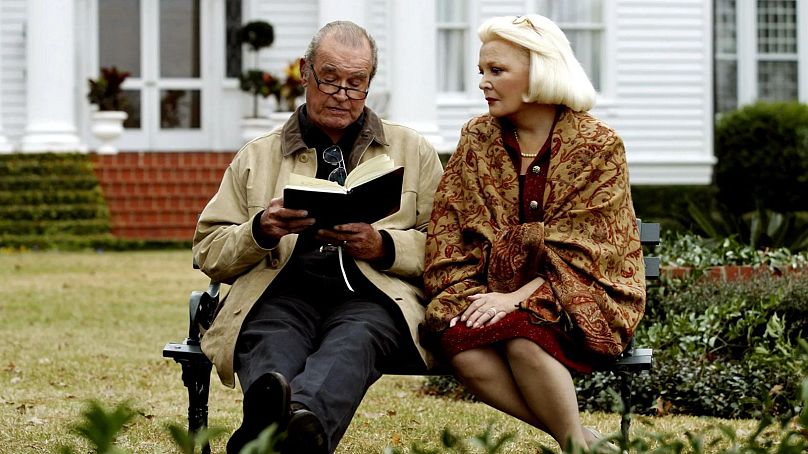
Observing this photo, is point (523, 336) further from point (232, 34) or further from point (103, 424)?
point (232, 34)

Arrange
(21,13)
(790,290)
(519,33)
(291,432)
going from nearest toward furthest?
(291,432) → (519,33) → (790,290) → (21,13)

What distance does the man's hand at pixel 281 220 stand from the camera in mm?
4328

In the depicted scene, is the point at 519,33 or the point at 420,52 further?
the point at 420,52

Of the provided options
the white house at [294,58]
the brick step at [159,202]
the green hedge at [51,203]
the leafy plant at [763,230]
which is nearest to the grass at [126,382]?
the leafy plant at [763,230]

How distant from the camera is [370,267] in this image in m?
4.64

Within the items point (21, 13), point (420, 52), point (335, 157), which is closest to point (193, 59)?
point (21, 13)

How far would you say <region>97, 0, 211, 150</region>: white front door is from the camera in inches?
789

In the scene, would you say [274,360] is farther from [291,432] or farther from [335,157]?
[335,157]

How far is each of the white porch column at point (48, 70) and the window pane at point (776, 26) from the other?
10.8m

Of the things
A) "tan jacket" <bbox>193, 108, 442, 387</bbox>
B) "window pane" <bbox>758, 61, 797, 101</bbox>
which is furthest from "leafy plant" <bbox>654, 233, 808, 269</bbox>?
"window pane" <bbox>758, 61, 797, 101</bbox>

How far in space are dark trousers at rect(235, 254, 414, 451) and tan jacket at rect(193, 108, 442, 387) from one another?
6 cm

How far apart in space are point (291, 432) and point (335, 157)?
4.22 feet

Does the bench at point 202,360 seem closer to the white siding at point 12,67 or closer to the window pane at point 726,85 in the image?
A: the white siding at point 12,67

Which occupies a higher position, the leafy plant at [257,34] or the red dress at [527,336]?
the leafy plant at [257,34]
